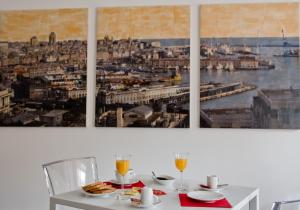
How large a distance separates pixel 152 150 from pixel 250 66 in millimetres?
1062

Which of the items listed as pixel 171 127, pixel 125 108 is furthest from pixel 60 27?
pixel 171 127

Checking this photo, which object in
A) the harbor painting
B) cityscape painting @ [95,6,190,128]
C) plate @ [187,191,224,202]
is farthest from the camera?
cityscape painting @ [95,6,190,128]

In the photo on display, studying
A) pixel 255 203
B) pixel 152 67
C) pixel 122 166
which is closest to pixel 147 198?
pixel 122 166

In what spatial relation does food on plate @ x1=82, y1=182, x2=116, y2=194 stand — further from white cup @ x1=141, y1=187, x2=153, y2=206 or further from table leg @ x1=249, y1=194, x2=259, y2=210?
table leg @ x1=249, y1=194, x2=259, y2=210

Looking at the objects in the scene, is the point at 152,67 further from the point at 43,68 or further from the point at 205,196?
the point at 205,196

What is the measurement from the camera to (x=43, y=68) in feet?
9.62

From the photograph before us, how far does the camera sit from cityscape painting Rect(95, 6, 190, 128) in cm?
276

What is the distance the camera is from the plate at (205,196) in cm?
162

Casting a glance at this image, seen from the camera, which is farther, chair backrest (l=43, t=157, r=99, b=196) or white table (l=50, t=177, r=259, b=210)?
chair backrest (l=43, t=157, r=99, b=196)

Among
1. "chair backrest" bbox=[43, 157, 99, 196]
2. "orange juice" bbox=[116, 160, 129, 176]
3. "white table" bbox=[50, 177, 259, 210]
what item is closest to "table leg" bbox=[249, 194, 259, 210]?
"white table" bbox=[50, 177, 259, 210]

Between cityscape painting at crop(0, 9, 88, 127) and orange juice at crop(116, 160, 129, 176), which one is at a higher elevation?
cityscape painting at crop(0, 9, 88, 127)

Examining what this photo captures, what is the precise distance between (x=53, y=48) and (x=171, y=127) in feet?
4.13

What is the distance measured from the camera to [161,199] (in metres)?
1.67

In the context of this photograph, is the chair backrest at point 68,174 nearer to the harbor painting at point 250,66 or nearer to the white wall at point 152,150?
the white wall at point 152,150
